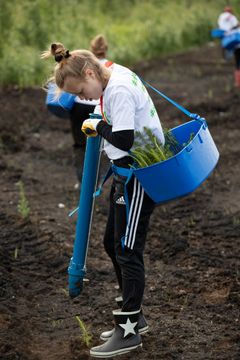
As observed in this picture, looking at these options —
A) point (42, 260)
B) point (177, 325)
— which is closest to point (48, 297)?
point (42, 260)

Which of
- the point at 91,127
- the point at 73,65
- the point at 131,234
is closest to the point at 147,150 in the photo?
the point at 91,127

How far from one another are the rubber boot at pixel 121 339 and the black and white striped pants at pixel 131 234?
0.20 ft

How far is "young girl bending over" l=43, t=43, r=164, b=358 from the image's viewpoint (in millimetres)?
3262

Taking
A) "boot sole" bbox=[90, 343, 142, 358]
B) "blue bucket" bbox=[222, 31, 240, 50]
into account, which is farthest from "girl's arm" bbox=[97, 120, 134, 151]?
"blue bucket" bbox=[222, 31, 240, 50]

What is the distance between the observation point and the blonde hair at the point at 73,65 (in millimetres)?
3289

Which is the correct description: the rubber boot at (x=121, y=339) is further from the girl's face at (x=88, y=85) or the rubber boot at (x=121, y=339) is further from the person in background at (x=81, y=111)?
the person in background at (x=81, y=111)

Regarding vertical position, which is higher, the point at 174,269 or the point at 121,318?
the point at 121,318

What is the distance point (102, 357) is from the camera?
3609 millimetres

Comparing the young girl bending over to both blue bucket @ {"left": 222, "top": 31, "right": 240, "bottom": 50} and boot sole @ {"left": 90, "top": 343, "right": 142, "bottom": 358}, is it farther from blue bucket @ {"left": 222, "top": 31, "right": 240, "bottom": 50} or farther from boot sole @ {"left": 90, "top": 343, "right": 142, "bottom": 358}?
blue bucket @ {"left": 222, "top": 31, "right": 240, "bottom": 50}

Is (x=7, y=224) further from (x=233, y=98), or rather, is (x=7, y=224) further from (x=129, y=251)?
(x=233, y=98)

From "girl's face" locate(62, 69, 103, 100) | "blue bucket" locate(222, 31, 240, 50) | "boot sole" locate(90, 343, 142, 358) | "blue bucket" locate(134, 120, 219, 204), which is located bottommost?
"boot sole" locate(90, 343, 142, 358)

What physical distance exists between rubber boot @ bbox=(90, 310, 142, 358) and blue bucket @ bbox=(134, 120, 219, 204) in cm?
66

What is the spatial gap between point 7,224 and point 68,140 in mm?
3405

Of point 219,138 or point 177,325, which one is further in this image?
point 219,138
